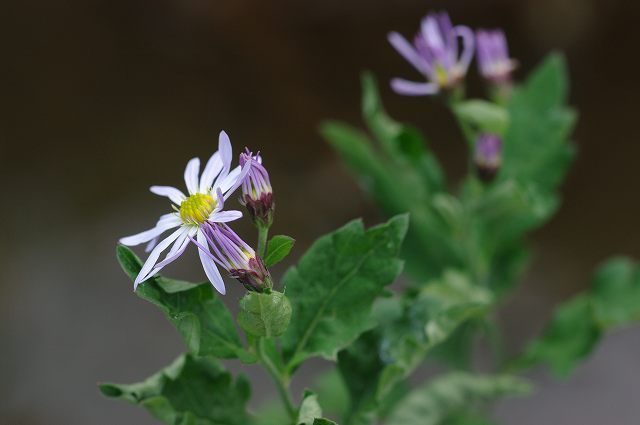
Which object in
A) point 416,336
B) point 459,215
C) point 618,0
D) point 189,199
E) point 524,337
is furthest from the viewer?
point 618,0

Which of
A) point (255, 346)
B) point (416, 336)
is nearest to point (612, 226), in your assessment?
point (416, 336)

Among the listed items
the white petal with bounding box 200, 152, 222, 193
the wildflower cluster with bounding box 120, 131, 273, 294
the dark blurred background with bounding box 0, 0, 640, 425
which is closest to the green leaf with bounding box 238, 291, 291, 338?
the wildflower cluster with bounding box 120, 131, 273, 294

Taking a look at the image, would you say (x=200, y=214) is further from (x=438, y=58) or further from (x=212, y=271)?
(x=438, y=58)

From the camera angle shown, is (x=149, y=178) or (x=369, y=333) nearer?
(x=369, y=333)

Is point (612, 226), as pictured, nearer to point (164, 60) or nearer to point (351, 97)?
point (351, 97)

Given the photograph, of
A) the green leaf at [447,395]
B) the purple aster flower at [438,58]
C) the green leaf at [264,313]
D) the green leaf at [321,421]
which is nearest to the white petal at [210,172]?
the green leaf at [264,313]
